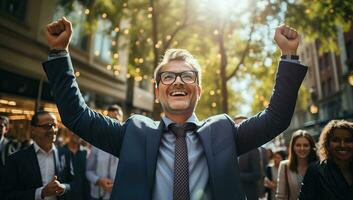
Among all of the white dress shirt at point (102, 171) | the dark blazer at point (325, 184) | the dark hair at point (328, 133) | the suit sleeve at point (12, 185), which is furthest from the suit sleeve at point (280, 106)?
the white dress shirt at point (102, 171)

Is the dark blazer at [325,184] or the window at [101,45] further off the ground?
the window at [101,45]

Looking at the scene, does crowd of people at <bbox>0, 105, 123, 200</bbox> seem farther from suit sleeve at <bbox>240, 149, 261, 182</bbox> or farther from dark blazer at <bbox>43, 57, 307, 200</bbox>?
suit sleeve at <bbox>240, 149, 261, 182</bbox>

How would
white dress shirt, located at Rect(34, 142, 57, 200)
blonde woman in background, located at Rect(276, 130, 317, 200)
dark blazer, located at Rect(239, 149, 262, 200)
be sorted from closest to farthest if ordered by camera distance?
white dress shirt, located at Rect(34, 142, 57, 200), blonde woman in background, located at Rect(276, 130, 317, 200), dark blazer, located at Rect(239, 149, 262, 200)

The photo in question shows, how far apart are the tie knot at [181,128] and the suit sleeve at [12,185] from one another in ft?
7.34

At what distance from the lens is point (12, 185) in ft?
12.4

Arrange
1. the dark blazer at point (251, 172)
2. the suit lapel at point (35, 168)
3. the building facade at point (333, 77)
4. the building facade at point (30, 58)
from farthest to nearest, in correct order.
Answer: the building facade at point (333, 77) → the building facade at point (30, 58) → the dark blazer at point (251, 172) → the suit lapel at point (35, 168)

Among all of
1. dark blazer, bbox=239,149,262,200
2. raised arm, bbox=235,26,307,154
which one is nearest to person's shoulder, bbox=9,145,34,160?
raised arm, bbox=235,26,307,154

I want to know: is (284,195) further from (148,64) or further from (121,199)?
(148,64)

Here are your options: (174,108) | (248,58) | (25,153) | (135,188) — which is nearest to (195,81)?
(174,108)

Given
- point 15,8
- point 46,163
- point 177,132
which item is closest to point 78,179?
point 46,163

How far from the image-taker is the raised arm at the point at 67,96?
2.14 meters

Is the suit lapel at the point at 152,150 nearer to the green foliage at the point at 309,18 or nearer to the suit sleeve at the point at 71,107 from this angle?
the suit sleeve at the point at 71,107

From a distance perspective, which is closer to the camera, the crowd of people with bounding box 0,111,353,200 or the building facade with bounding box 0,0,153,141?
the crowd of people with bounding box 0,111,353,200

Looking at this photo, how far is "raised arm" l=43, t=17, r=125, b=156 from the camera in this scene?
2137 millimetres
